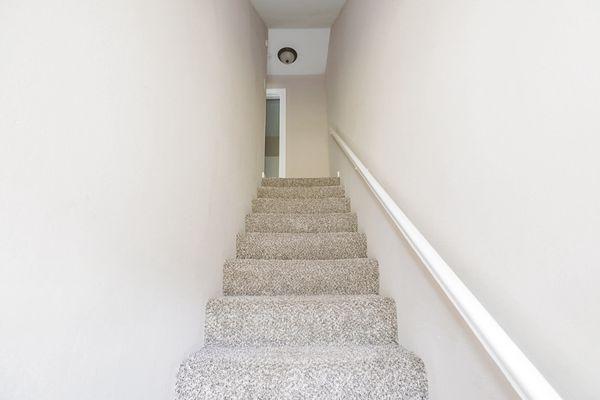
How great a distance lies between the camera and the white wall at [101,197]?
1.92 feet

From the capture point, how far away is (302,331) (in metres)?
1.47

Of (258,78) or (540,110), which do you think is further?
(258,78)

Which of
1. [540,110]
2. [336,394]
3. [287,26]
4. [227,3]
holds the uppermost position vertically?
[287,26]

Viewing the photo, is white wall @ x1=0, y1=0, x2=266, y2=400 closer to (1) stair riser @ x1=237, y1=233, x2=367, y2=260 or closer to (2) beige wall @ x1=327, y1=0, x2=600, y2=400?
(1) stair riser @ x1=237, y1=233, x2=367, y2=260

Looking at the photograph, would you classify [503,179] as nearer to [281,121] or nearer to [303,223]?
[303,223]

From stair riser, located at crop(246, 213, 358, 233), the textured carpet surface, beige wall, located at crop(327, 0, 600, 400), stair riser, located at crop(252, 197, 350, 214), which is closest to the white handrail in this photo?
beige wall, located at crop(327, 0, 600, 400)

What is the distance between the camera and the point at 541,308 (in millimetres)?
637

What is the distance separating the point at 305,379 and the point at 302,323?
31 centimetres

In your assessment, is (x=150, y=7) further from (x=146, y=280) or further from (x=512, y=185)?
(x=512, y=185)

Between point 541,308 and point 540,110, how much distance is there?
392mm

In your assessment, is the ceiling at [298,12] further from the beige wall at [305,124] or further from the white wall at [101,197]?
the white wall at [101,197]

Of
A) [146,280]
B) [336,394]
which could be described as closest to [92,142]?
[146,280]

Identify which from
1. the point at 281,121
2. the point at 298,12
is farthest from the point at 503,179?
the point at 281,121

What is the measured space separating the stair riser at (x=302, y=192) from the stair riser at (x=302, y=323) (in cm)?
153
